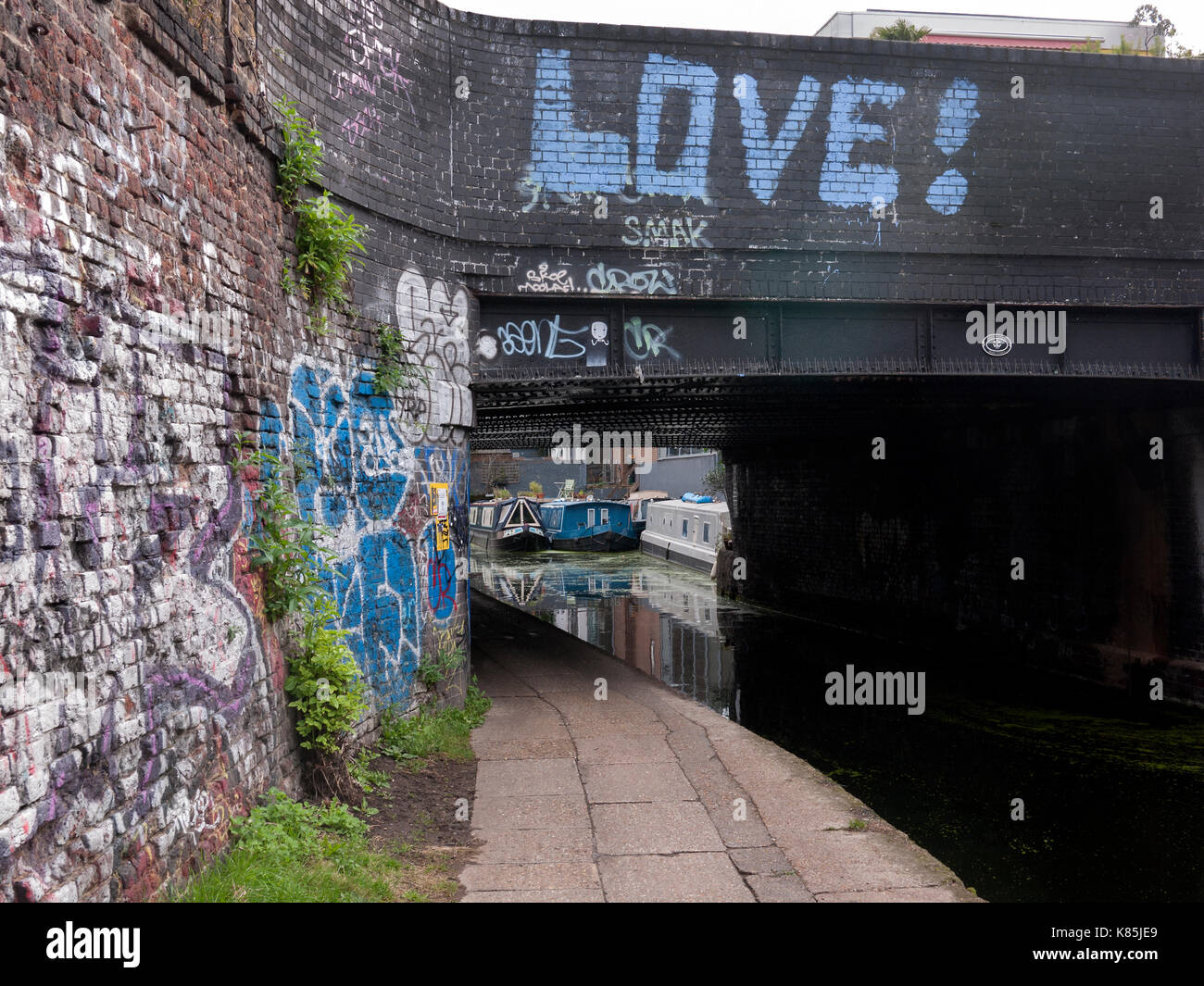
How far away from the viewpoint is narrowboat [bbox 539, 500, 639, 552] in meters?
41.9

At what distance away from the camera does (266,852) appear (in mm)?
5309

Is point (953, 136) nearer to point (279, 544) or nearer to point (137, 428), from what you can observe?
point (279, 544)

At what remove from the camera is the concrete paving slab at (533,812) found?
6766mm

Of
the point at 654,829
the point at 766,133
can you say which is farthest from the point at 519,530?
the point at 654,829

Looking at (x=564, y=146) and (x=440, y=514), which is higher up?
(x=564, y=146)

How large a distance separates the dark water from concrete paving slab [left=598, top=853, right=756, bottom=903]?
3031mm

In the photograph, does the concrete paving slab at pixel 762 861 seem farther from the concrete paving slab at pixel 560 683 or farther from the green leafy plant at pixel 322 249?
the concrete paving slab at pixel 560 683

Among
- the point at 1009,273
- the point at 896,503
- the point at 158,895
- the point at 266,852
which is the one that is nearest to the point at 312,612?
the point at 266,852

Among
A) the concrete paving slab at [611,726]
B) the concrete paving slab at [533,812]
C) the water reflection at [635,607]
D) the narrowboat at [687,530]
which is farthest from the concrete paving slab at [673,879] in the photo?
the narrowboat at [687,530]

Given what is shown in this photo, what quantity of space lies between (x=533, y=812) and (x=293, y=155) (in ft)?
16.6

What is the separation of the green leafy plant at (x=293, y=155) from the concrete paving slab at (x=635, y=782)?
4.97 metres

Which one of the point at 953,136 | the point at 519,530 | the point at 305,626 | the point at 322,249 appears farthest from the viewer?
the point at 519,530

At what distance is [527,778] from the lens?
7906mm

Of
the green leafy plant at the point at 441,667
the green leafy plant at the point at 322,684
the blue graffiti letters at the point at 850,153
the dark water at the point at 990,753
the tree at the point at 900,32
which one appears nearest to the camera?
the green leafy plant at the point at 322,684
